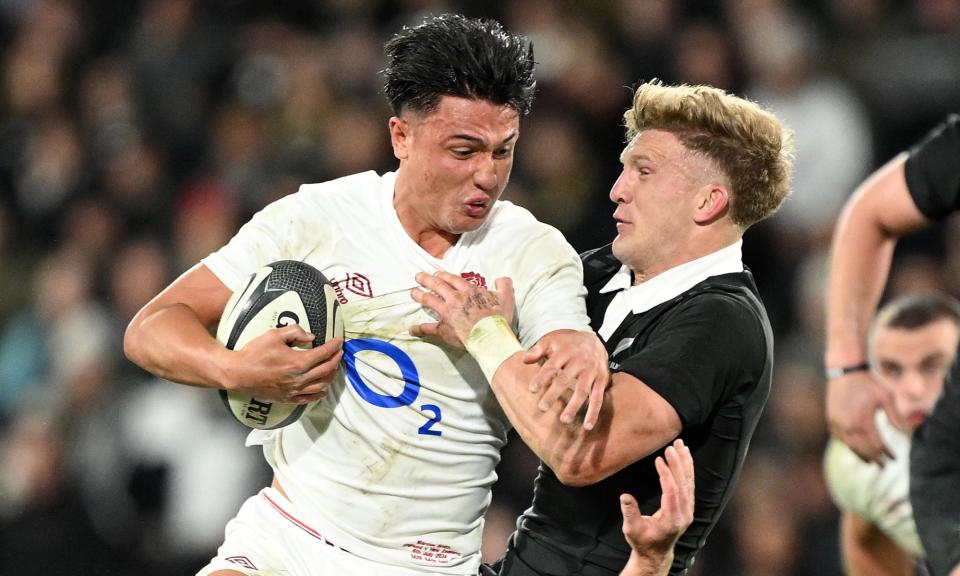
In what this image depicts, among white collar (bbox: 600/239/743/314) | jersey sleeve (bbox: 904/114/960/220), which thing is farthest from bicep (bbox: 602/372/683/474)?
jersey sleeve (bbox: 904/114/960/220)

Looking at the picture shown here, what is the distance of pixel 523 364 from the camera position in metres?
2.85

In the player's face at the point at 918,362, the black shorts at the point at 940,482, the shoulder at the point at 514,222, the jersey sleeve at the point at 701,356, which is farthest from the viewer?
the player's face at the point at 918,362

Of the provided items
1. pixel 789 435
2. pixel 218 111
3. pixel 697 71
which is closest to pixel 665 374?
pixel 789 435

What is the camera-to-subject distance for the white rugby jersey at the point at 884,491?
4.50 m

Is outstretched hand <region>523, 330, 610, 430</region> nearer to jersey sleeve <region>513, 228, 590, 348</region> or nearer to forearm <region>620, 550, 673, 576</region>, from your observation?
jersey sleeve <region>513, 228, 590, 348</region>

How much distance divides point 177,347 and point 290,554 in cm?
58

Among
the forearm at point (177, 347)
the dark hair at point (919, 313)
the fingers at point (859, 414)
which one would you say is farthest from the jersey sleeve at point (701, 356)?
the dark hair at point (919, 313)

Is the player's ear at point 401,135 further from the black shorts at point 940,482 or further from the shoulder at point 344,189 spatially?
the black shorts at point 940,482

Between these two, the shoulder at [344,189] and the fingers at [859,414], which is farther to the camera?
the fingers at [859,414]

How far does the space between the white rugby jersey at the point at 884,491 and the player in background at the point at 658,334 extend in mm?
1443

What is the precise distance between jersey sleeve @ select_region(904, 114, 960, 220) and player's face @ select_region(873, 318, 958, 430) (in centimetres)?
109

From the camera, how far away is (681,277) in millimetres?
3234

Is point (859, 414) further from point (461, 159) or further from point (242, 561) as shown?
point (242, 561)

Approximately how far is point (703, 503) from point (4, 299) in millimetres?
5595
